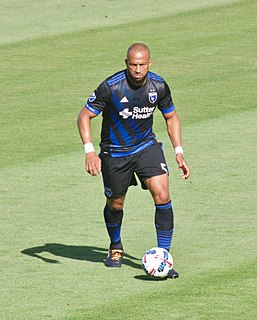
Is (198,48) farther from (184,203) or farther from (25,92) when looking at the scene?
(184,203)

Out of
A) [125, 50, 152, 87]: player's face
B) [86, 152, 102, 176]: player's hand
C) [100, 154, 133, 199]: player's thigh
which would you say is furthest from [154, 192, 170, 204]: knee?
[125, 50, 152, 87]: player's face

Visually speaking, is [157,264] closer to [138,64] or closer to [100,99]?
[100,99]

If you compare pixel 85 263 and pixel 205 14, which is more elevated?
pixel 205 14

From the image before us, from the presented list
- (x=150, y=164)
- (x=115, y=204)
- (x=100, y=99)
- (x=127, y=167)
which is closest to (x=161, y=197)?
(x=150, y=164)

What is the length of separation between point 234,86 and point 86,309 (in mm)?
12381

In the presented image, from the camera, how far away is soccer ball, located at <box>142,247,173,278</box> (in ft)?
36.2

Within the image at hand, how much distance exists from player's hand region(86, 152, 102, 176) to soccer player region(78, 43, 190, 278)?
1 centimetres

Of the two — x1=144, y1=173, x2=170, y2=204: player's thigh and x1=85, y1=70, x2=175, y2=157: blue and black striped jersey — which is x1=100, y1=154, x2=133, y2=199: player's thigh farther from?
x1=144, y1=173, x2=170, y2=204: player's thigh

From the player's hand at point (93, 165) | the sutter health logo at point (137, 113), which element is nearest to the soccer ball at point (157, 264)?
the player's hand at point (93, 165)

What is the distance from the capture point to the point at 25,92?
71.6ft

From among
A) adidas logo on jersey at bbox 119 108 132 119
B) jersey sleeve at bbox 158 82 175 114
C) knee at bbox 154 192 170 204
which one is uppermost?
jersey sleeve at bbox 158 82 175 114

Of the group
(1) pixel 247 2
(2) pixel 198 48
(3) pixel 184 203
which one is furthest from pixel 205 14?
(3) pixel 184 203

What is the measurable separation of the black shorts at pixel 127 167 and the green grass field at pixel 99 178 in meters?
0.85

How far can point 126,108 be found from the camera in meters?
11.4
